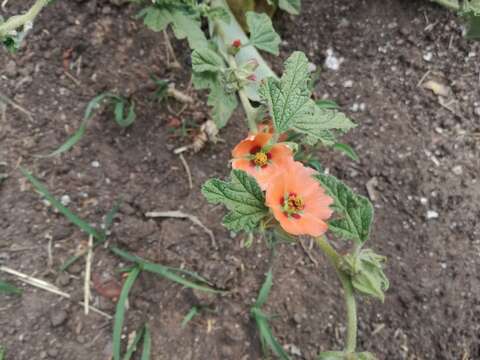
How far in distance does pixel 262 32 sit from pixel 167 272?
1.03 meters

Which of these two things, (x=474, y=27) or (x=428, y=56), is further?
(x=428, y=56)

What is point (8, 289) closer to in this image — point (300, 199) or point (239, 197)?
point (239, 197)

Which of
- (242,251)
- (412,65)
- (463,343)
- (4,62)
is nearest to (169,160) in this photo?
(242,251)

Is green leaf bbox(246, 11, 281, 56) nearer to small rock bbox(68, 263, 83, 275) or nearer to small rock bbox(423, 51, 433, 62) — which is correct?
small rock bbox(423, 51, 433, 62)

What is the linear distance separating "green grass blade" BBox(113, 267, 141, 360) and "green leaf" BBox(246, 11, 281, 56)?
3.39 feet

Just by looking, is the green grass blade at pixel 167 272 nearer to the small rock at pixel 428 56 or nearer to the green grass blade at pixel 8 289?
the green grass blade at pixel 8 289

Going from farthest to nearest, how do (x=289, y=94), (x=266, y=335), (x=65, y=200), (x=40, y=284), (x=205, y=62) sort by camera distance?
(x=65, y=200) → (x=40, y=284) → (x=266, y=335) → (x=205, y=62) → (x=289, y=94)

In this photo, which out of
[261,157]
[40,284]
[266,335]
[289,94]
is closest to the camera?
[289,94]

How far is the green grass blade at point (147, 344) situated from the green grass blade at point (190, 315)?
0.14 meters

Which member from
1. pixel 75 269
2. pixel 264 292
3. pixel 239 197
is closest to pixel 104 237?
pixel 75 269

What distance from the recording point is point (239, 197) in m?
1.34

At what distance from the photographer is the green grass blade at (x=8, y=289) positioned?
6.32 feet

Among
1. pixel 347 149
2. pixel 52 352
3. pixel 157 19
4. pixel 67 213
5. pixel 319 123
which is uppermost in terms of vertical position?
pixel 157 19

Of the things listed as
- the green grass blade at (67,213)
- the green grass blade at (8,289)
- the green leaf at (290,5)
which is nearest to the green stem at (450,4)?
the green leaf at (290,5)
